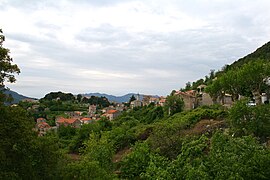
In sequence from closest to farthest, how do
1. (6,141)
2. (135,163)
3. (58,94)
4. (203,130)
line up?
(6,141) → (135,163) → (203,130) → (58,94)

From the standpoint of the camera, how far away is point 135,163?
19.2m

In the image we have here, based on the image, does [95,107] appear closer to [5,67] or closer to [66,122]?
[66,122]

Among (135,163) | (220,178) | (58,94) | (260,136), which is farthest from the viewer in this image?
(58,94)

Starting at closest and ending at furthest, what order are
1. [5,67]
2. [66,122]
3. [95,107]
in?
[5,67]
[66,122]
[95,107]

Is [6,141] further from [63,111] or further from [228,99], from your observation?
[63,111]

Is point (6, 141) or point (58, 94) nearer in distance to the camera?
point (6, 141)

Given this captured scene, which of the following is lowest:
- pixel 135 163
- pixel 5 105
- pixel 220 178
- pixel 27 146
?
pixel 135 163

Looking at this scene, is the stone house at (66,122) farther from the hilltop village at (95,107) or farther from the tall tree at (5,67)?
the tall tree at (5,67)

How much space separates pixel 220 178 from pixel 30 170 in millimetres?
6324

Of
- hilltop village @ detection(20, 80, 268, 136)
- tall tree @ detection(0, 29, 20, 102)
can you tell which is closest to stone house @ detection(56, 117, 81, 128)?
hilltop village @ detection(20, 80, 268, 136)

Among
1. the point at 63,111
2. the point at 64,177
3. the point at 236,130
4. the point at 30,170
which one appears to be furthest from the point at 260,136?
the point at 63,111

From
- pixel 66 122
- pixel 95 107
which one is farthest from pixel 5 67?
pixel 95 107

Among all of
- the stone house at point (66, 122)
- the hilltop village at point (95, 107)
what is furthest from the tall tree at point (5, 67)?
the stone house at point (66, 122)

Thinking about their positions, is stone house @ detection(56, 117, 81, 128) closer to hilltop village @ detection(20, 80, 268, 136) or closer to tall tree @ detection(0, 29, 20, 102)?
hilltop village @ detection(20, 80, 268, 136)
